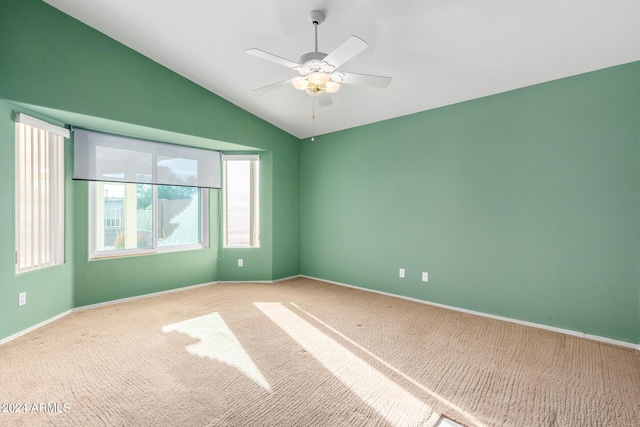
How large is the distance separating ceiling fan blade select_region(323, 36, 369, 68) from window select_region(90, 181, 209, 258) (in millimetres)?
3372

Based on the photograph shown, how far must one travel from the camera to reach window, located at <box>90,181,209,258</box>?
12.8 ft

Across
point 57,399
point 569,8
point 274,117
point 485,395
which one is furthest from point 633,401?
point 274,117

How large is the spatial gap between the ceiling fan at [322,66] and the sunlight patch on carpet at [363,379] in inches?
85.4

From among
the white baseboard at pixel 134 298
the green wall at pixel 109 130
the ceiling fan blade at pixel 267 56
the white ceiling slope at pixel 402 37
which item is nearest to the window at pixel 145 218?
the green wall at pixel 109 130

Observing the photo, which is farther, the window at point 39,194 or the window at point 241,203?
the window at point 241,203

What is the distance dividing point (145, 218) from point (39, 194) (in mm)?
1234

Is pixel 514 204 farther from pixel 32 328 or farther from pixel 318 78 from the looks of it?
pixel 32 328

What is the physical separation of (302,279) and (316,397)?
3.25 meters

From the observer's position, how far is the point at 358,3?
2.29 meters

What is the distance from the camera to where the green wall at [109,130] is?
2.79 meters

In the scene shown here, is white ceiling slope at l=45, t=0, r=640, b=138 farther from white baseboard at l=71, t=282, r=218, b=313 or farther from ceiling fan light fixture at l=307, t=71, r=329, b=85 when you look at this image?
white baseboard at l=71, t=282, r=218, b=313

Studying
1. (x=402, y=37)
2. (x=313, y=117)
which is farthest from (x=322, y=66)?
(x=313, y=117)

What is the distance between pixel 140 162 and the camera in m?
4.09

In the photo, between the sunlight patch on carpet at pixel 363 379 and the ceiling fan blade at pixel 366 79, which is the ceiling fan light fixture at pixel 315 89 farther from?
the sunlight patch on carpet at pixel 363 379
